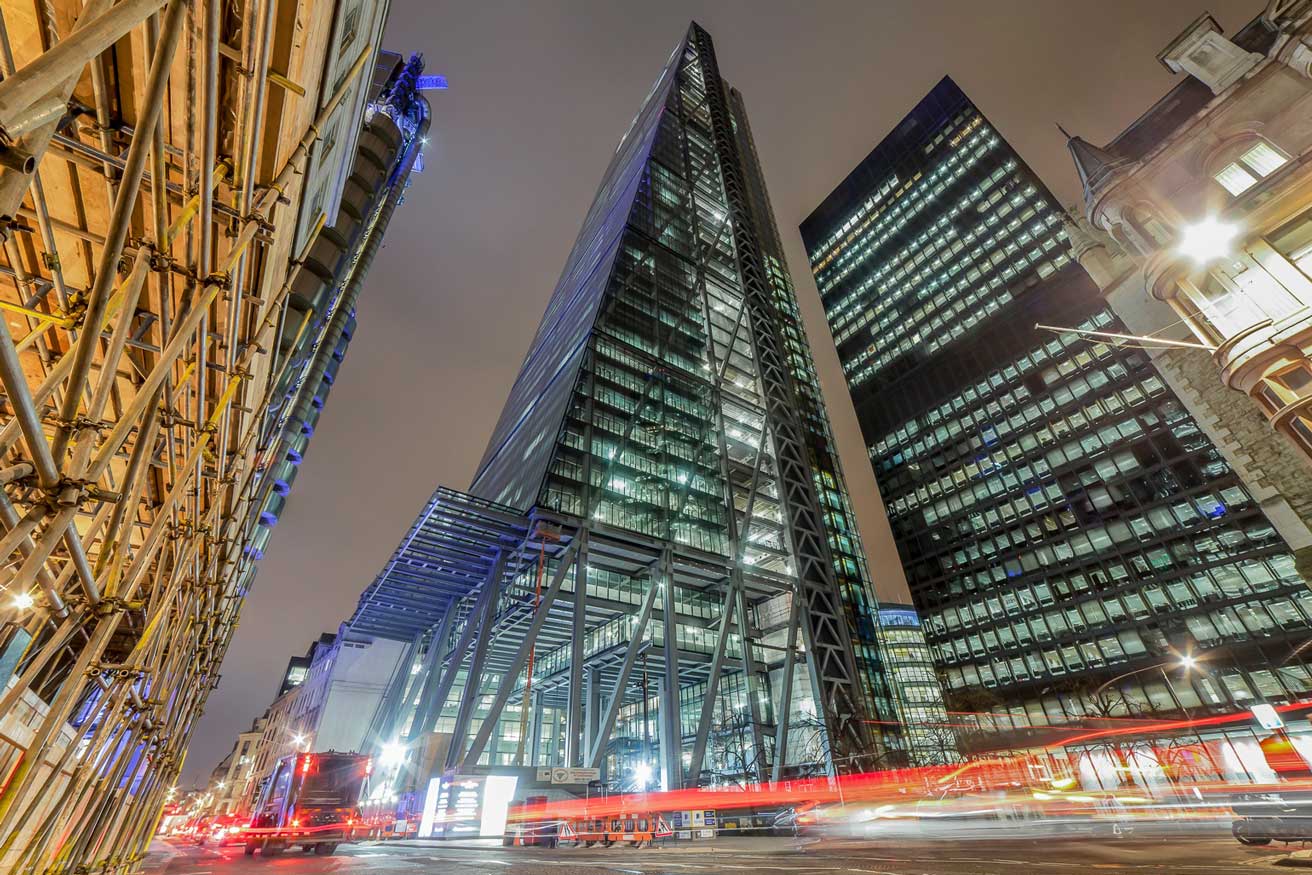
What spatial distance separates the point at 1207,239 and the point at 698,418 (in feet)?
126

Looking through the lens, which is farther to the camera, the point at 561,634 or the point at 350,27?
the point at 561,634

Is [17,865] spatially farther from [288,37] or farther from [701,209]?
[701,209]

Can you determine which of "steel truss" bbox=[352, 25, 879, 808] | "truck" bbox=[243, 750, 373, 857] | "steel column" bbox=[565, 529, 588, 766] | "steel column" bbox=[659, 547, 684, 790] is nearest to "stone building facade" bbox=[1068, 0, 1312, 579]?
"steel truss" bbox=[352, 25, 879, 808]

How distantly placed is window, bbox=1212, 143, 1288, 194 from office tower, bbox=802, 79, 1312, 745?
27.7 feet

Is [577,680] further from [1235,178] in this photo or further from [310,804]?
[1235,178]

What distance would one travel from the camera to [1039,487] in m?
56.4

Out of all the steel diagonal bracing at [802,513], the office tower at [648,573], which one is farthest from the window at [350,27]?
the steel diagonal bracing at [802,513]

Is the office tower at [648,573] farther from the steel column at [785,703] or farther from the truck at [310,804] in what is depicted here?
the truck at [310,804]

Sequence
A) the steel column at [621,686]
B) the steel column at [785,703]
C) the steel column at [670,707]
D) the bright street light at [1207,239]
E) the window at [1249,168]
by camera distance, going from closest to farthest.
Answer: the bright street light at [1207,239], the window at [1249,168], the steel column at [621,686], the steel column at [670,707], the steel column at [785,703]

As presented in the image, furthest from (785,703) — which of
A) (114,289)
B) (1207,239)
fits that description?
(114,289)

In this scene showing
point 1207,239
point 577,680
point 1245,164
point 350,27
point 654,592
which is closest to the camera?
point 350,27

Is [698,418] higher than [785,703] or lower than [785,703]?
higher

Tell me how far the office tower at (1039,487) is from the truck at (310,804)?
124 ft

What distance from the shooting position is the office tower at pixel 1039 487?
42406 millimetres
